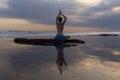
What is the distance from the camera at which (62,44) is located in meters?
26.6

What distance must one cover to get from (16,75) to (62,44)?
15995 mm

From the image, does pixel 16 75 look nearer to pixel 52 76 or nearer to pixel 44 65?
pixel 52 76

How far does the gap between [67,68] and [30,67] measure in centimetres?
174

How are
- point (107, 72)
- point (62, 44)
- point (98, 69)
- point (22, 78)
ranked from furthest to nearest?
1. point (62, 44)
2. point (98, 69)
3. point (107, 72)
4. point (22, 78)

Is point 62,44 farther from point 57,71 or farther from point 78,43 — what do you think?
point 57,71

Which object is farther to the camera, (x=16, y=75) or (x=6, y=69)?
(x=6, y=69)

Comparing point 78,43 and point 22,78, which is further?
point 78,43

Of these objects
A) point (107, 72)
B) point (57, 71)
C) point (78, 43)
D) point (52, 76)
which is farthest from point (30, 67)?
point (78, 43)

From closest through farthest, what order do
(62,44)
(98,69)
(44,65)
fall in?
(98,69)
(44,65)
(62,44)

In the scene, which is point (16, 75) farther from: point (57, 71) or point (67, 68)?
point (67, 68)

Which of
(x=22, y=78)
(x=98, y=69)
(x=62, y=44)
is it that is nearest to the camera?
(x=22, y=78)

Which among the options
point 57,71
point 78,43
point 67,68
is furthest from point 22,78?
point 78,43

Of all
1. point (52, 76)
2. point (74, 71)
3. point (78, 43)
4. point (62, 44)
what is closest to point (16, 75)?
point (52, 76)

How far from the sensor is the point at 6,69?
12.2 m
